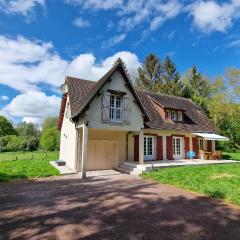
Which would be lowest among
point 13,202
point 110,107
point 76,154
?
point 13,202

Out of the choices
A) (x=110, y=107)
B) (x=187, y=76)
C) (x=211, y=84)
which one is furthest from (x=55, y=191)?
(x=187, y=76)

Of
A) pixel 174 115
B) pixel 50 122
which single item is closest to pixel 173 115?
pixel 174 115

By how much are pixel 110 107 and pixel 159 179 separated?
6.91 m

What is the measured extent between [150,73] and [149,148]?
111 feet

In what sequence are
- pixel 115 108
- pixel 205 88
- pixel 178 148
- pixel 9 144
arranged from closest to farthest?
1. pixel 115 108
2. pixel 178 148
3. pixel 9 144
4. pixel 205 88

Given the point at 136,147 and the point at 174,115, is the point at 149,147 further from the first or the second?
the point at 174,115

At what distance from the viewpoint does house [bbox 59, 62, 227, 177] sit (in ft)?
59.5

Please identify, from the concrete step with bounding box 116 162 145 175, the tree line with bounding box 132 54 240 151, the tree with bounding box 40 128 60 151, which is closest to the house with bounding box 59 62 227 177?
the concrete step with bounding box 116 162 145 175

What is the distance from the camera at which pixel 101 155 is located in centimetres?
2122

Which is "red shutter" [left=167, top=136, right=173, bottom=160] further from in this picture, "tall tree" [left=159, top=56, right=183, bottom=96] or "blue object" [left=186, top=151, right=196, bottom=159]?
"tall tree" [left=159, top=56, right=183, bottom=96]

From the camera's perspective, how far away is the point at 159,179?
15.3m

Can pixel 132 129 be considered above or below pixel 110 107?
below

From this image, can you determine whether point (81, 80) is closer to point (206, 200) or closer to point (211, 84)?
point (206, 200)

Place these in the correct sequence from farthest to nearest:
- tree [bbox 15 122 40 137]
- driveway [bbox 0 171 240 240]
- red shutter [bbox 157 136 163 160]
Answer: tree [bbox 15 122 40 137] < red shutter [bbox 157 136 163 160] < driveway [bbox 0 171 240 240]
